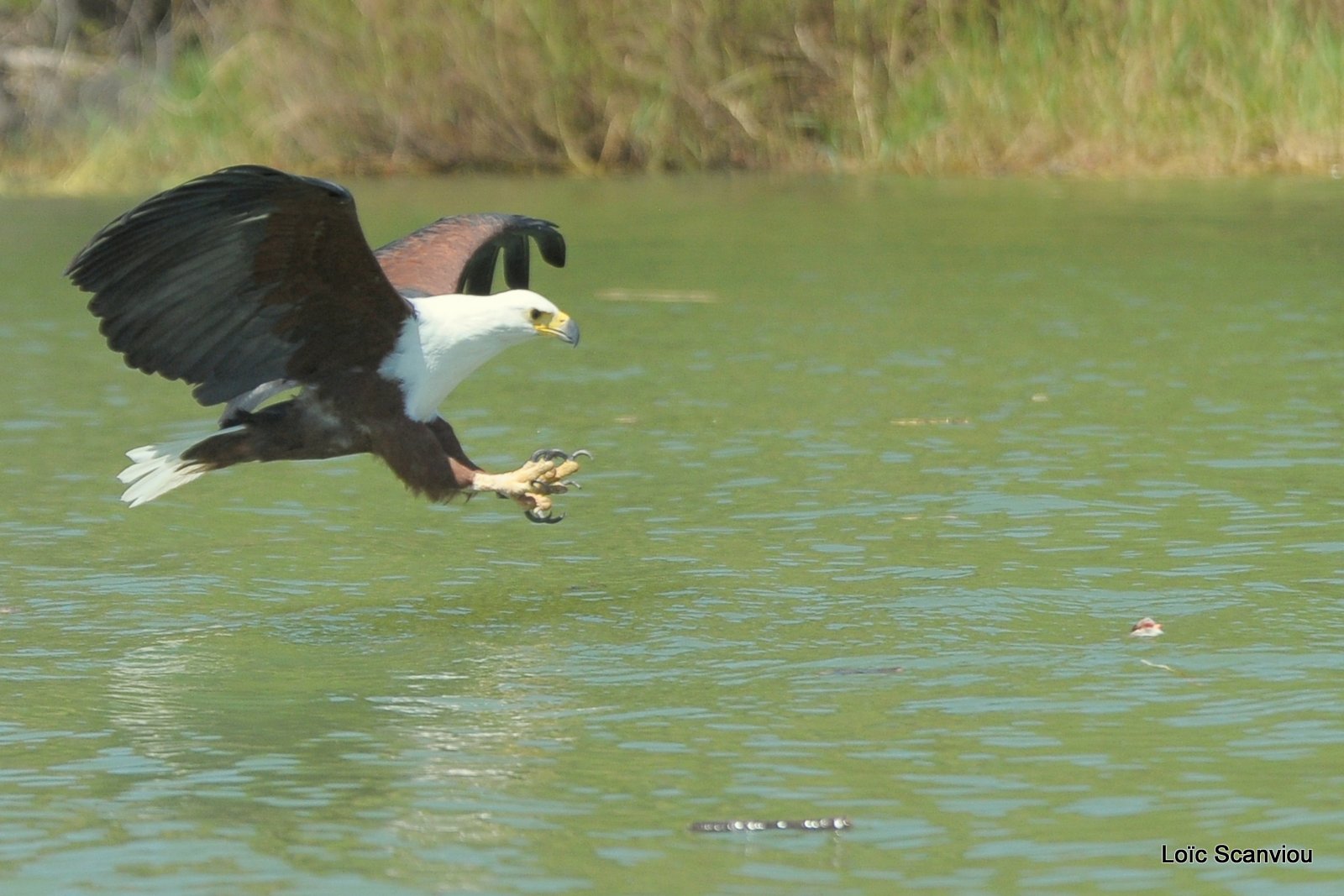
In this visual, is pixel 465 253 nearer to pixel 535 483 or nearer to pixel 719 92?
pixel 535 483

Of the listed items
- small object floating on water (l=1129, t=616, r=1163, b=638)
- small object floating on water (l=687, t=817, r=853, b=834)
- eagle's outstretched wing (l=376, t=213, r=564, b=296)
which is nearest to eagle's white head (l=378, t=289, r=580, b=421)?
eagle's outstretched wing (l=376, t=213, r=564, b=296)

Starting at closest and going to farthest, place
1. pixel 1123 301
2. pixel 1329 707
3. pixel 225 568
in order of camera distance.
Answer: pixel 1329 707
pixel 225 568
pixel 1123 301

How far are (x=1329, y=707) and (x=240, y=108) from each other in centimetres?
1452

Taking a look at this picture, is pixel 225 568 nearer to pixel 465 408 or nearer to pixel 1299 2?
pixel 465 408

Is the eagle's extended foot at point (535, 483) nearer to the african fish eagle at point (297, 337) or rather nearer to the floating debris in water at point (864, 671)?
the african fish eagle at point (297, 337)

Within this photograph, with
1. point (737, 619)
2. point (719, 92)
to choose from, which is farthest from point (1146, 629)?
point (719, 92)

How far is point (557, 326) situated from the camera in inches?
236

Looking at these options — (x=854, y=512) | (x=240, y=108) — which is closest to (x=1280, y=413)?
(x=854, y=512)

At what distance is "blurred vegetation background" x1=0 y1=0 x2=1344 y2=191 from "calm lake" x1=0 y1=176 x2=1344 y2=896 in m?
4.88

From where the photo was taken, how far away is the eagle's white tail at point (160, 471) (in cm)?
598

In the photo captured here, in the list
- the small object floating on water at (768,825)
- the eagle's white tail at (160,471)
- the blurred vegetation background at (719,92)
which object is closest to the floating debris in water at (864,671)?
the small object floating on water at (768,825)

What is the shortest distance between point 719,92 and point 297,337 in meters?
11.4

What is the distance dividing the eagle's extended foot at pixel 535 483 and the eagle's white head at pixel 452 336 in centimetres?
23

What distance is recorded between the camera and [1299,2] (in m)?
15.4
